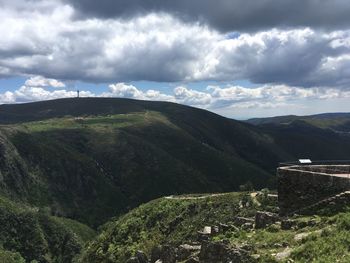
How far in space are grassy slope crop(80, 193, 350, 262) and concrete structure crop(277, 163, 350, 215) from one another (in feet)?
6.59

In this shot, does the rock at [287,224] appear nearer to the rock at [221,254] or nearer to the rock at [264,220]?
the rock at [264,220]

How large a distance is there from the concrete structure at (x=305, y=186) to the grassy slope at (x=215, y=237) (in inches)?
79.1

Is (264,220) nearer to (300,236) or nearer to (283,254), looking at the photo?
(300,236)

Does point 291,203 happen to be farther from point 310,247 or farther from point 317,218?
point 310,247

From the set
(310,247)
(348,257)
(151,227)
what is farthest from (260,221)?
(151,227)

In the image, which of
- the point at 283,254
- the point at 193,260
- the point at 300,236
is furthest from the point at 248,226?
the point at 283,254

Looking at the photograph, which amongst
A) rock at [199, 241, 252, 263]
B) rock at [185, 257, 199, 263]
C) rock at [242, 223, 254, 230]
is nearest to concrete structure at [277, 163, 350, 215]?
rock at [242, 223, 254, 230]

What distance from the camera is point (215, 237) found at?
1090 inches

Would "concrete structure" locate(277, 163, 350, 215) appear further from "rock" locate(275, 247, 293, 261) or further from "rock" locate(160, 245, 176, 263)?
"rock" locate(160, 245, 176, 263)

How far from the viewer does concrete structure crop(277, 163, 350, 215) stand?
25250mm

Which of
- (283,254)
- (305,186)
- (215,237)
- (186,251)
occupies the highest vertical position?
(305,186)

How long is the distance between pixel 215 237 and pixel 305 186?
17.8ft

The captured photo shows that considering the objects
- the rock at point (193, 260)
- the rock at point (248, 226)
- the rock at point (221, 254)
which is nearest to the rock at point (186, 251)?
the rock at point (193, 260)

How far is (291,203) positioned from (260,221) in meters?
1.95
